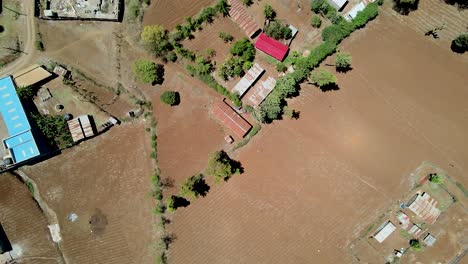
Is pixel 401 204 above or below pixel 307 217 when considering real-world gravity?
above

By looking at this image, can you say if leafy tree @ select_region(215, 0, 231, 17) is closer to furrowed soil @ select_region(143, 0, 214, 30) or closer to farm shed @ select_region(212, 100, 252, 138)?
furrowed soil @ select_region(143, 0, 214, 30)

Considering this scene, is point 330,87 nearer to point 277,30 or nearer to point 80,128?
point 277,30

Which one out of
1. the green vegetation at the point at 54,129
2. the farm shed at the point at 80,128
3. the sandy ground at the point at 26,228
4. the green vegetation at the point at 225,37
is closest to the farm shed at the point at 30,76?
the green vegetation at the point at 54,129

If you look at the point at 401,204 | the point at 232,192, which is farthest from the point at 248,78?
the point at 401,204

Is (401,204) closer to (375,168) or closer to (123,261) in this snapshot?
(375,168)

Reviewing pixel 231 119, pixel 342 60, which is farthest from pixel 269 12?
pixel 231 119
